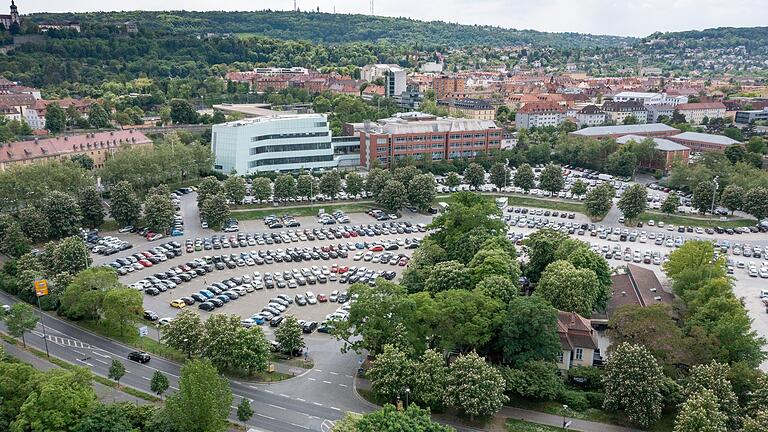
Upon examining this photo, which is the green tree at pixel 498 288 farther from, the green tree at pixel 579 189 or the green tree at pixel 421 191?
the green tree at pixel 579 189

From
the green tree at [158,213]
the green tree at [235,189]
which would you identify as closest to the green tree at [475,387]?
the green tree at [158,213]

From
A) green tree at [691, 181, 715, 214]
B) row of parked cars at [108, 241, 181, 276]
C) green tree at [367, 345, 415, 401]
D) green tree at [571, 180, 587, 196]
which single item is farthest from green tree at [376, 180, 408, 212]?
green tree at [367, 345, 415, 401]

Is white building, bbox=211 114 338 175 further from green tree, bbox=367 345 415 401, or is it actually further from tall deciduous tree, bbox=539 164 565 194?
green tree, bbox=367 345 415 401

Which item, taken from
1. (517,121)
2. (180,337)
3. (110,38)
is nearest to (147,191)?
(180,337)

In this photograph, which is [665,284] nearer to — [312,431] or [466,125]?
[312,431]

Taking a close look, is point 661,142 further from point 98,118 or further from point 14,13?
point 14,13

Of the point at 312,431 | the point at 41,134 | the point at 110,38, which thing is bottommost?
the point at 312,431
